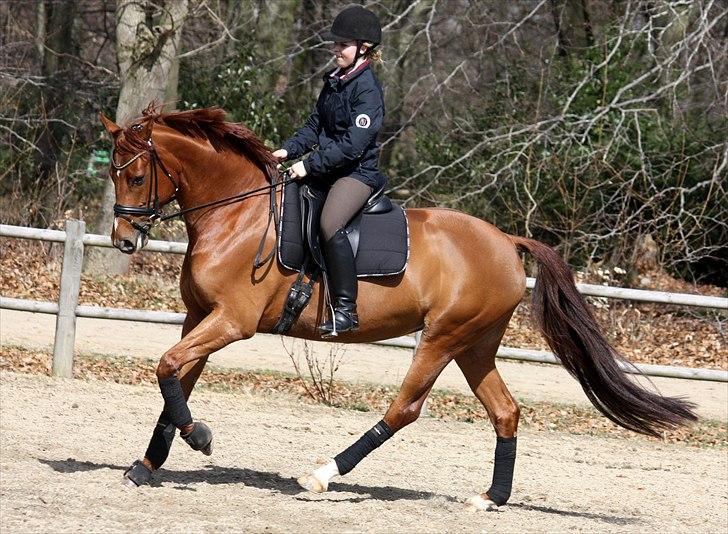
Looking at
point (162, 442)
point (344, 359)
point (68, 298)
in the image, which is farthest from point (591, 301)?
point (162, 442)

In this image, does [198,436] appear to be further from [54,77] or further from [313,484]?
[54,77]

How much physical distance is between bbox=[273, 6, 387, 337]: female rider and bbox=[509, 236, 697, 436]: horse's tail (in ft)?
3.83

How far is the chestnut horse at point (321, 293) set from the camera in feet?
19.4

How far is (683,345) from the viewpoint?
13.8 meters

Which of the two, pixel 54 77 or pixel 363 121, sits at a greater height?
pixel 363 121

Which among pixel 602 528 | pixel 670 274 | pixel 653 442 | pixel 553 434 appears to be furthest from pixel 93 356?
pixel 670 274

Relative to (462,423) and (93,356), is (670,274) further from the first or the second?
(93,356)

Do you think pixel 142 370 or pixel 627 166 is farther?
pixel 627 166

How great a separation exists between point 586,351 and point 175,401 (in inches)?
98.7

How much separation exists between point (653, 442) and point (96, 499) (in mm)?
5263

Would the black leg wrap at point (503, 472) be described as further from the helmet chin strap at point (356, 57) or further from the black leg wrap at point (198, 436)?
the helmet chin strap at point (356, 57)

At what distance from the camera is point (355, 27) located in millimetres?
5902

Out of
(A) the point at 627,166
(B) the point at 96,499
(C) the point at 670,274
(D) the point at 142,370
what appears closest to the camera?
(B) the point at 96,499

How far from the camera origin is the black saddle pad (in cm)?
605
